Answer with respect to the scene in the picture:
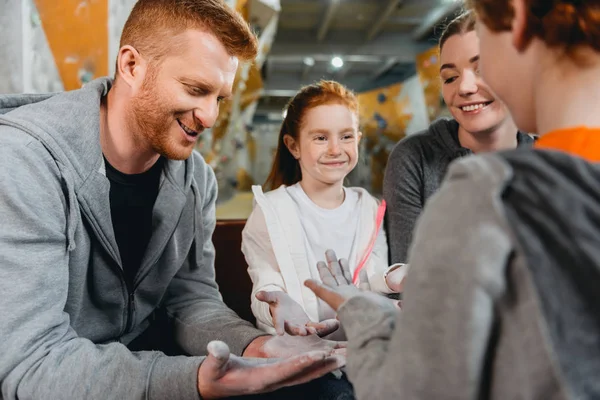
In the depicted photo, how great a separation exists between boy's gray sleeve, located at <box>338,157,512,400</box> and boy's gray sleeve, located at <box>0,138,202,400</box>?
640mm

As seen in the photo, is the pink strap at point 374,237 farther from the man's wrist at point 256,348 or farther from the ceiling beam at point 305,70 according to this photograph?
the ceiling beam at point 305,70

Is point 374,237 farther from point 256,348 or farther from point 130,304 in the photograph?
point 130,304

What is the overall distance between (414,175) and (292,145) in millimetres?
520

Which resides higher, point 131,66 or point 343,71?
point 343,71

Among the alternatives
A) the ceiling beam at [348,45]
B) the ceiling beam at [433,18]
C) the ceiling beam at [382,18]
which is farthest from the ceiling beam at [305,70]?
the ceiling beam at [433,18]

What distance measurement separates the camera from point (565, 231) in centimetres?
48

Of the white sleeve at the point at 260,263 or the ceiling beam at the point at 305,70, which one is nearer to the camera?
the white sleeve at the point at 260,263

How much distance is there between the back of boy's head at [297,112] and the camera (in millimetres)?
1920

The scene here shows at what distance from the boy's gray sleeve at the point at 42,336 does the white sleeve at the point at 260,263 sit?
57 cm

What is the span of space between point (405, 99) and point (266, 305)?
21.7 feet

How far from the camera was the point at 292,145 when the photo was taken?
1.99m

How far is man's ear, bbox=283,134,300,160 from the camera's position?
197cm

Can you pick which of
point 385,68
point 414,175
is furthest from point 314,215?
point 385,68

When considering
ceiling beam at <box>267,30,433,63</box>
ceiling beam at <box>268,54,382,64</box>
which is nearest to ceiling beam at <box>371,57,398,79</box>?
ceiling beam at <box>268,54,382,64</box>
